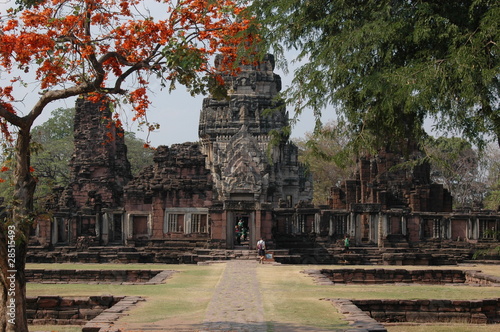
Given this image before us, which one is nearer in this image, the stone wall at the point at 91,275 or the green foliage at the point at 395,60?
the green foliage at the point at 395,60

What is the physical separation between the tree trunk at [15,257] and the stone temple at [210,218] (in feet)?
42.0

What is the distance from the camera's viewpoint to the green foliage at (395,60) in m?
9.74

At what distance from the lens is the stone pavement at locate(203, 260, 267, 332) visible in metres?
10.9

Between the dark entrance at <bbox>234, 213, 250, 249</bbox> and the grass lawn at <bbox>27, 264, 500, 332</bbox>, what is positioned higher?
the dark entrance at <bbox>234, 213, 250, 249</bbox>

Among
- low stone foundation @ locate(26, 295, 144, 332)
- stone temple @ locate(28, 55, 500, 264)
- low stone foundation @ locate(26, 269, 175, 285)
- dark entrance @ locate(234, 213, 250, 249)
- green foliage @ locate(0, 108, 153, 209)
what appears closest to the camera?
low stone foundation @ locate(26, 295, 144, 332)

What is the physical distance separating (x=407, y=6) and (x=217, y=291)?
24.2ft

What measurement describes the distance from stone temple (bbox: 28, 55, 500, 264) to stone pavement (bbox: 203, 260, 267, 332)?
7.66m

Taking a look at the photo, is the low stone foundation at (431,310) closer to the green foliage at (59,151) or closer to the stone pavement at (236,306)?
the stone pavement at (236,306)

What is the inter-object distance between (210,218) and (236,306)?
50.2ft

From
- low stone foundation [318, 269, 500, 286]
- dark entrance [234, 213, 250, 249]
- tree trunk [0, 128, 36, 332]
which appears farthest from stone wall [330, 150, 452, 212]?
tree trunk [0, 128, 36, 332]

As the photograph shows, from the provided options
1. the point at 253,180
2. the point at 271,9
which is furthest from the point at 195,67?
the point at 253,180

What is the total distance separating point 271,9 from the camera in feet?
37.8

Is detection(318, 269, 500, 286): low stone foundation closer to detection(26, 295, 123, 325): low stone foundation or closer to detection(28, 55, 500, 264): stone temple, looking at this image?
detection(28, 55, 500, 264): stone temple

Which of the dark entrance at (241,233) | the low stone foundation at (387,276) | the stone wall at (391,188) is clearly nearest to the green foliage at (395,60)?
the low stone foundation at (387,276)
